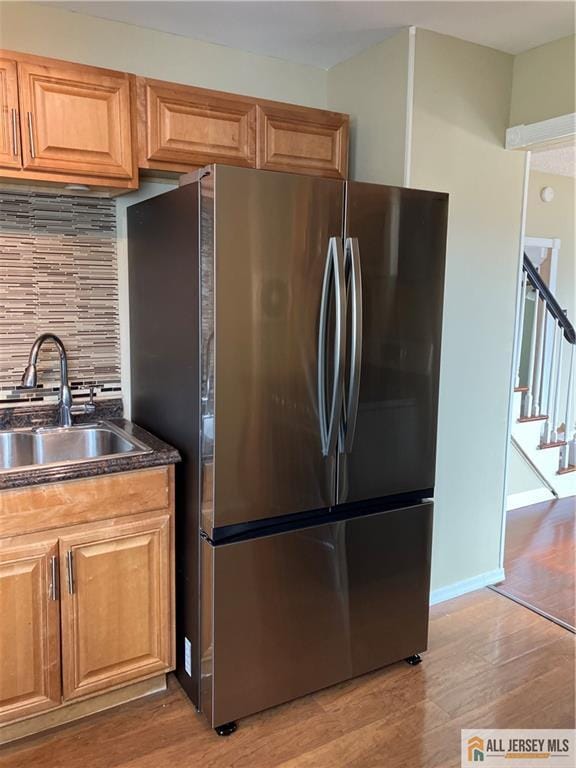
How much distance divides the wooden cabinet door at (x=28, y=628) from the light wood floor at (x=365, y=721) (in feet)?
0.59

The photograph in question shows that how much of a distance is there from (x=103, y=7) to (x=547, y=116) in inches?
72.1

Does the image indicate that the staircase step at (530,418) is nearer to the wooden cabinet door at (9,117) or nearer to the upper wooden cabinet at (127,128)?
the upper wooden cabinet at (127,128)

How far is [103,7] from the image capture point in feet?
7.14

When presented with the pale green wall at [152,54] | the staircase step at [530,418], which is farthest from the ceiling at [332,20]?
the staircase step at [530,418]

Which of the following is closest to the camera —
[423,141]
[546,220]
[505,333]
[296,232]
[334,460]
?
[296,232]

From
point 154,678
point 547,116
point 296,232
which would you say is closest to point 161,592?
point 154,678

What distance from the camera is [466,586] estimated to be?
297 cm

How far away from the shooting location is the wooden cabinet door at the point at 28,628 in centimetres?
183

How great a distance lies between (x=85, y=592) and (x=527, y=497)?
11.0 ft

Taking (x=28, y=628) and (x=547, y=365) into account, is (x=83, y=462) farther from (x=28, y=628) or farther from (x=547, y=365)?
(x=547, y=365)

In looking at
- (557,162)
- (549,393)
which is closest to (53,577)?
(549,393)

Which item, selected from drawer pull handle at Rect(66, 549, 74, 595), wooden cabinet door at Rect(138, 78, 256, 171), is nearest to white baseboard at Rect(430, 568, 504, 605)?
drawer pull handle at Rect(66, 549, 74, 595)

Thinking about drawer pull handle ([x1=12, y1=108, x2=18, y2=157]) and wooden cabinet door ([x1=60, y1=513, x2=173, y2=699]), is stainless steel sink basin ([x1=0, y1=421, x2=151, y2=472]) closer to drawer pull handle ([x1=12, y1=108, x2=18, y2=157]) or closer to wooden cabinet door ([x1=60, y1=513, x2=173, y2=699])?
wooden cabinet door ([x1=60, y1=513, x2=173, y2=699])

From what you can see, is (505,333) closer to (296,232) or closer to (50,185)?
(296,232)
